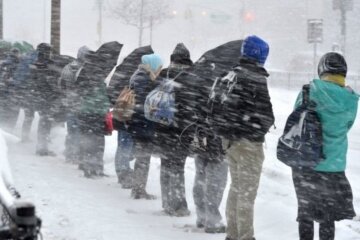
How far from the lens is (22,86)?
10594 millimetres

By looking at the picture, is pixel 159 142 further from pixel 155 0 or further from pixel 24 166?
pixel 155 0

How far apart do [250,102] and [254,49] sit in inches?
18.1

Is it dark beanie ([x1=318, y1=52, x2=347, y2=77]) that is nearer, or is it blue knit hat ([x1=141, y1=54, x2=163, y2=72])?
dark beanie ([x1=318, y1=52, x2=347, y2=77])

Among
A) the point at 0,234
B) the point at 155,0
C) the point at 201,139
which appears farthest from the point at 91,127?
the point at 155,0

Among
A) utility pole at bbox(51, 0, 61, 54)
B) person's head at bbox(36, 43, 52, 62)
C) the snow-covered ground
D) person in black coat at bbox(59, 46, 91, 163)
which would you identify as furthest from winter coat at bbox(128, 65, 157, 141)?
utility pole at bbox(51, 0, 61, 54)

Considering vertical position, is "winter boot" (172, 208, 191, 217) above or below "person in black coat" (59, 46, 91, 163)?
below

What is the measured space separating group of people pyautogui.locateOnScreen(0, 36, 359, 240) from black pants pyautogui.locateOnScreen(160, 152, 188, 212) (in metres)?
0.01

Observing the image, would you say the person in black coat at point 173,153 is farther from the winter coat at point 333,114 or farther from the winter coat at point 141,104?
the winter coat at point 333,114

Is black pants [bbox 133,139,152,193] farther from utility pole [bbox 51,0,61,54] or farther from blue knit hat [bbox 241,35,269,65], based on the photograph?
utility pole [bbox 51,0,61,54]

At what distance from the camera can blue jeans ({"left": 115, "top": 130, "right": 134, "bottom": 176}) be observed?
26.0 feet

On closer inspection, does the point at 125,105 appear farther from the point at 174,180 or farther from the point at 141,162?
the point at 174,180

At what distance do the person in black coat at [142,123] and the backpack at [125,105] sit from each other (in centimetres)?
5

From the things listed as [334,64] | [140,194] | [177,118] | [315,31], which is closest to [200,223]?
[177,118]

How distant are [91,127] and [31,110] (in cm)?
263
